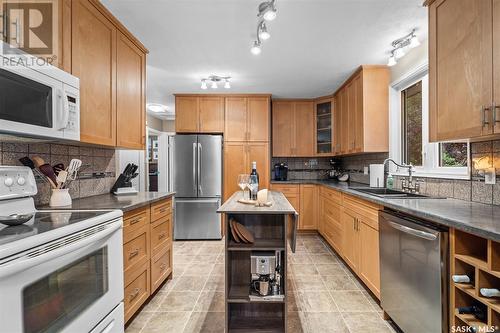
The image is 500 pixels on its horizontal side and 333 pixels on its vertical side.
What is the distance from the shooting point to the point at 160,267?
2.45 metres

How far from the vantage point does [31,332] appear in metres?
0.93

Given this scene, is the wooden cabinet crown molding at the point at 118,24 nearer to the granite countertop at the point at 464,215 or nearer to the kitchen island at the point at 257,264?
the kitchen island at the point at 257,264

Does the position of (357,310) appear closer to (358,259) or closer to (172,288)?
(358,259)

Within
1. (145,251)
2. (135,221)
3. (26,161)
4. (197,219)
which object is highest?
(26,161)

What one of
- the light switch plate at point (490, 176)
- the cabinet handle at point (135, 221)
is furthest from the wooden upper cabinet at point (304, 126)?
the cabinet handle at point (135, 221)

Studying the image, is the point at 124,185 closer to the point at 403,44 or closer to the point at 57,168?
the point at 57,168

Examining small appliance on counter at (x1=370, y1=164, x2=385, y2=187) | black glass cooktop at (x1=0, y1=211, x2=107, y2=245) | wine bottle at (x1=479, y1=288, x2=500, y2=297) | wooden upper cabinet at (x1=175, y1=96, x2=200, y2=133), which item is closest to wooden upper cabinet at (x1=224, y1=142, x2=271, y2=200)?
wooden upper cabinet at (x1=175, y1=96, x2=200, y2=133)

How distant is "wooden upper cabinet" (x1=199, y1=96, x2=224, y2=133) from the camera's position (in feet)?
14.2

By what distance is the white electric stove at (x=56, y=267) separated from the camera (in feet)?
2.85

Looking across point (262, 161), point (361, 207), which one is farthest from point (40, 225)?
point (262, 161)

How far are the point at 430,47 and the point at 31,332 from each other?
2.82 m

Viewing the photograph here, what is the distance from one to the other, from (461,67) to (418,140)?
132cm

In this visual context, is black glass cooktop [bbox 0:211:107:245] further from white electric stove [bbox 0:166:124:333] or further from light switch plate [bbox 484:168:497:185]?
light switch plate [bbox 484:168:497:185]

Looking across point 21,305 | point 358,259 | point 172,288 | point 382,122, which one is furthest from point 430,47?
point 172,288
